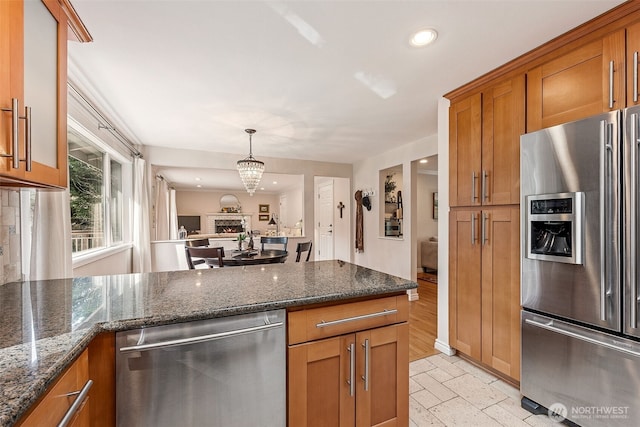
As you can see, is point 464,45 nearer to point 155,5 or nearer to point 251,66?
point 251,66

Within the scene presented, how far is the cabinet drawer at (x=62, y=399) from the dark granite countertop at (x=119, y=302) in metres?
0.06

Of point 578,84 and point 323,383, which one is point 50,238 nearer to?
point 323,383

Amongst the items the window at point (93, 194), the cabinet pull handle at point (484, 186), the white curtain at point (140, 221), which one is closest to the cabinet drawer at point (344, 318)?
the cabinet pull handle at point (484, 186)

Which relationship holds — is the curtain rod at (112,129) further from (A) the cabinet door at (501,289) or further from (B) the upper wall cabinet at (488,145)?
(A) the cabinet door at (501,289)

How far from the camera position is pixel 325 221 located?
275 inches

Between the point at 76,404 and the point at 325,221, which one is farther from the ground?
the point at 325,221

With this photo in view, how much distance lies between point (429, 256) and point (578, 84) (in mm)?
4780

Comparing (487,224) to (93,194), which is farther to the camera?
(93,194)

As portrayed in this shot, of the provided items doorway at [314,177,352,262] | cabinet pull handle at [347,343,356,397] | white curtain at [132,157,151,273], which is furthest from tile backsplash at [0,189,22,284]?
doorway at [314,177,352,262]

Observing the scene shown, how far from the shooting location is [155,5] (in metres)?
1.53

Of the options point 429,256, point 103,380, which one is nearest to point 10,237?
point 103,380

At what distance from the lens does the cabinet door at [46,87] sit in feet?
3.52

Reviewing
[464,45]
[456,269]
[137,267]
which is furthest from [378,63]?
[137,267]

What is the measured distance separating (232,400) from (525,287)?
1.87m
